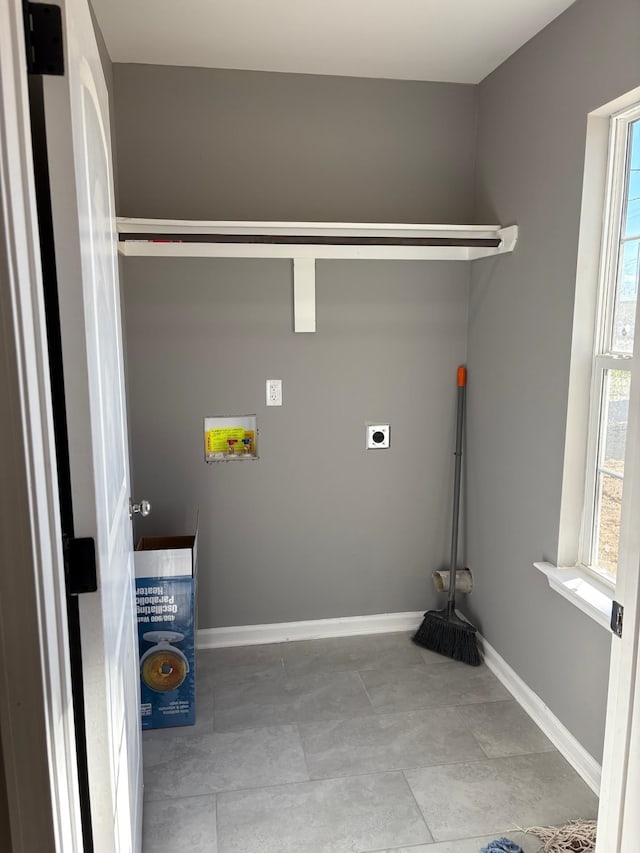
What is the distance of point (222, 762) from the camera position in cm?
216

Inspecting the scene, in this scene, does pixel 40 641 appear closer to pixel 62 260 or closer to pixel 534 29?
pixel 62 260

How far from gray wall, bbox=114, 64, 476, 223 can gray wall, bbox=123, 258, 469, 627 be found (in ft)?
0.86

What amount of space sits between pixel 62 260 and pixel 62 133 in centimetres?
19

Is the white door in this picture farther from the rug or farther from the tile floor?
the rug

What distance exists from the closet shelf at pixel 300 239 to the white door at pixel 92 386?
775mm

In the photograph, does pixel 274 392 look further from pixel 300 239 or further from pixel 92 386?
pixel 92 386

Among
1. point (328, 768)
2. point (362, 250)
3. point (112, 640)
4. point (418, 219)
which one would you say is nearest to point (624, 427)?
point (362, 250)

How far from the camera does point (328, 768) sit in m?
2.13

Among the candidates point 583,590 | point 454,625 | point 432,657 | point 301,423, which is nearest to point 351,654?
point 432,657

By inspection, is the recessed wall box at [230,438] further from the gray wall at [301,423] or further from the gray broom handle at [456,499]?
the gray broom handle at [456,499]

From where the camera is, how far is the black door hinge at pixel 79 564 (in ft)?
3.31

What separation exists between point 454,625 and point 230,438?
133cm

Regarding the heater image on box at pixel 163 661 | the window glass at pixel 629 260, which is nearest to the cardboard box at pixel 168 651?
the heater image on box at pixel 163 661

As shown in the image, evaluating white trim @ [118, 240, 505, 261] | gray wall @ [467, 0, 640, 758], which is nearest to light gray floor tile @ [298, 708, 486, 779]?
gray wall @ [467, 0, 640, 758]
